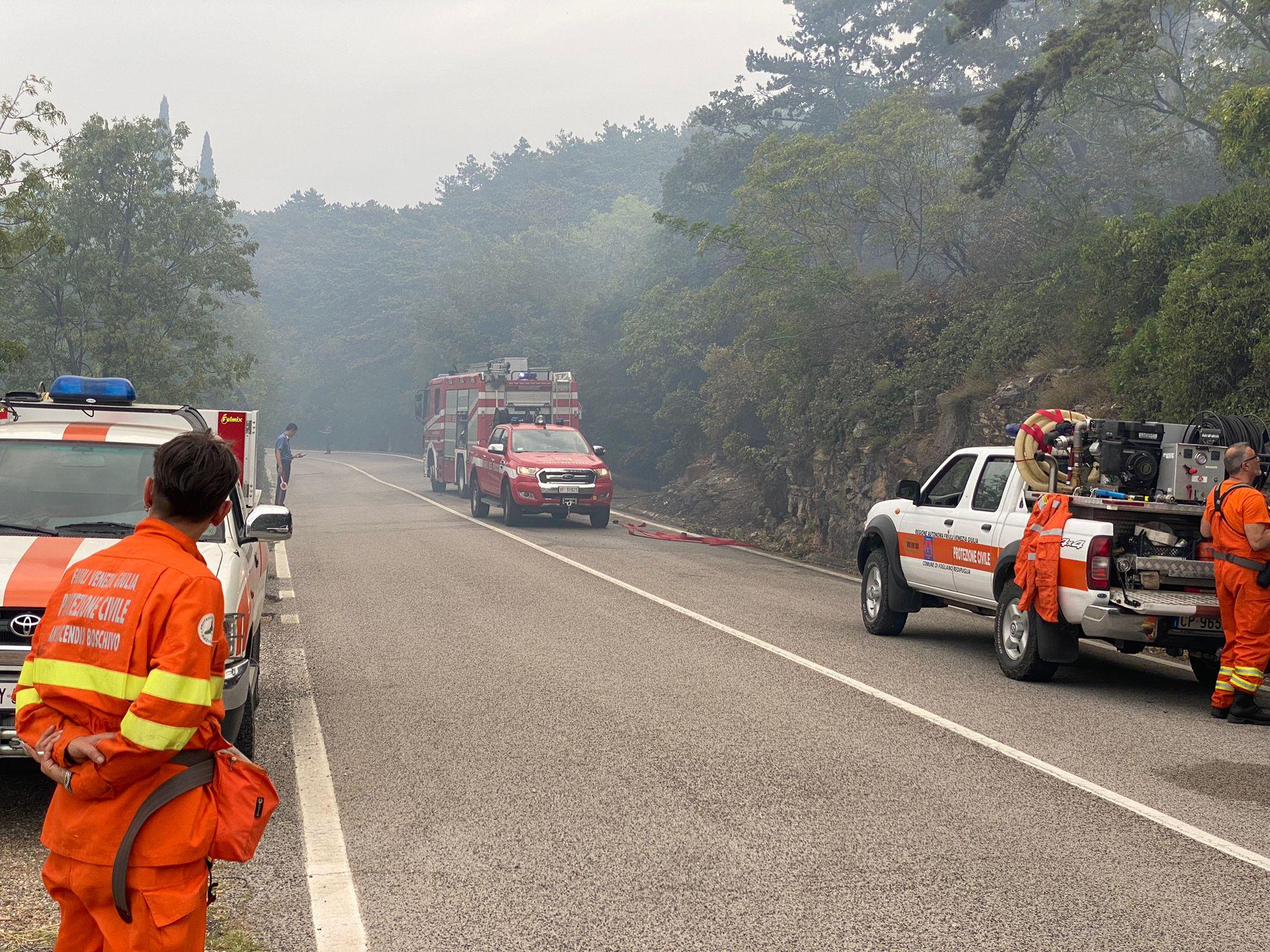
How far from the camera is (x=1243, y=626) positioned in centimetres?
834

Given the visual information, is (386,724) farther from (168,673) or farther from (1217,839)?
(168,673)

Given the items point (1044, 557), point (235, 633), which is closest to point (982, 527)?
point (1044, 557)

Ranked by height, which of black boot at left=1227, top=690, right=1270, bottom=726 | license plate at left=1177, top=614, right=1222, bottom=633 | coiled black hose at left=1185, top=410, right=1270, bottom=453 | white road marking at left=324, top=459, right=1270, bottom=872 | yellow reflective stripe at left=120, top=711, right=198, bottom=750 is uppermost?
coiled black hose at left=1185, top=410, right=1270, bottom=453

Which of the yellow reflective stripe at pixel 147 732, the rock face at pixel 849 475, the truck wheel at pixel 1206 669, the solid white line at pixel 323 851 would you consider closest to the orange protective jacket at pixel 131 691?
the yellow reflective stripe at pixel 147 732

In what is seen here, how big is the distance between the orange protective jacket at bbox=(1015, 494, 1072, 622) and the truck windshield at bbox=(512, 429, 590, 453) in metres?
16.3

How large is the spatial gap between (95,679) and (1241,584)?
745cm

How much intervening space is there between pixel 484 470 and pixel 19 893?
71.4ft

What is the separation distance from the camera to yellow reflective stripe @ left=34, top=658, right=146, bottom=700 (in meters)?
2.92

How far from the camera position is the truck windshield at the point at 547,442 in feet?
83.3

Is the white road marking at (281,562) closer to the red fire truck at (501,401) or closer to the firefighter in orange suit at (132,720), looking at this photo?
the red fire truck at (501,401)

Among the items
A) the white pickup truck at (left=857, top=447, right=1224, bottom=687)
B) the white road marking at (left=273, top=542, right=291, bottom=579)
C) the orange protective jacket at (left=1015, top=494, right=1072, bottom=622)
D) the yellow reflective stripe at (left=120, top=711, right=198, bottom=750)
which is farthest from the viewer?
the white road marking at (left=273, top=542, right=291, bottom=579)

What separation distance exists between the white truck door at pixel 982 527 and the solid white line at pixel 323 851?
17.9 ft

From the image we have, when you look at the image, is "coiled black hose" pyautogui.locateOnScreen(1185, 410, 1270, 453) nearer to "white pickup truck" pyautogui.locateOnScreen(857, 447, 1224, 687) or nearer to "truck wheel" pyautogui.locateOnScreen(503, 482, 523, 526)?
"white pickup truck" pyautogui.locateOnScreen(857, 447, 1224, 687)

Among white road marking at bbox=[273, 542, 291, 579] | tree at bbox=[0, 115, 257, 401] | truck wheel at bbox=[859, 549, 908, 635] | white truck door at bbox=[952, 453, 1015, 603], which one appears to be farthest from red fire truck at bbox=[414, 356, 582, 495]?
white truck door at bbox=[952, 453, 1015, 603]
